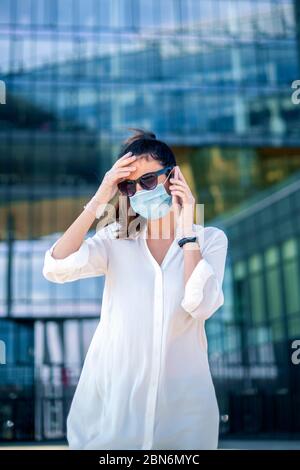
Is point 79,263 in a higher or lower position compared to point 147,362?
higher

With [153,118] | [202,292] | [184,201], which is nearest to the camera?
[202,292]

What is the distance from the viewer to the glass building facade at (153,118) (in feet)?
97.3

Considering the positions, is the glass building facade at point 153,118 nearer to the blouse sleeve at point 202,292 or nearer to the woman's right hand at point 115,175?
the woman's right hand at point 115,175

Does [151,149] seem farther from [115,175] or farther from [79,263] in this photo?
[79,263]

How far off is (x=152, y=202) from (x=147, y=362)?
A: 2.10 feet

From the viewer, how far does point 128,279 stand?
8.98 ft

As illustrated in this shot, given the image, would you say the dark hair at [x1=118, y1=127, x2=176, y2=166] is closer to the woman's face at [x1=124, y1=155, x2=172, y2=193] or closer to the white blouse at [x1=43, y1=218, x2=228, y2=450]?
the woman's face at [x1=124, y1=155, x2=172, y2=193]

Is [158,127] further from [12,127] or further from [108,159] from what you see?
[12,127]

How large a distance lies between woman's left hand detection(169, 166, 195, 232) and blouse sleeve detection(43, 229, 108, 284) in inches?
13.1

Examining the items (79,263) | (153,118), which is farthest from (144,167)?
(153,118)

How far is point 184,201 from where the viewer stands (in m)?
2.81

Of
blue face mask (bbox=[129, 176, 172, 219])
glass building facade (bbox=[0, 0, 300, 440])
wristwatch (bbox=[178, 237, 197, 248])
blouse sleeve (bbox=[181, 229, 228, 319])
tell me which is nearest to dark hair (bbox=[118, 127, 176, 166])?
blue face mask (bbox=[129, 176, 172, 219])
